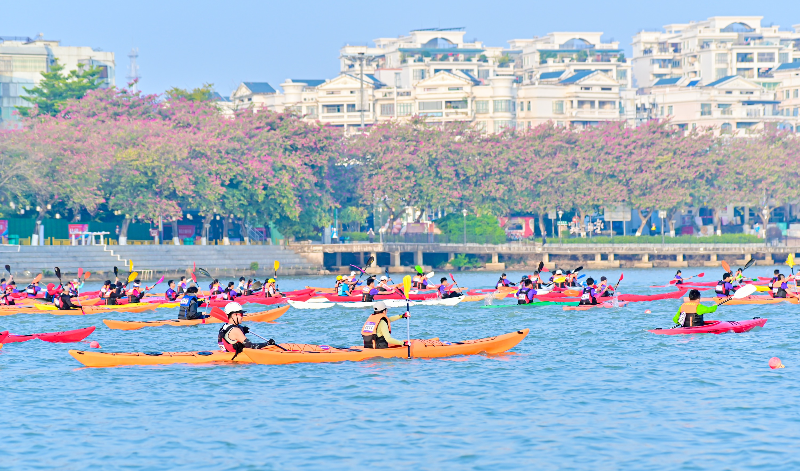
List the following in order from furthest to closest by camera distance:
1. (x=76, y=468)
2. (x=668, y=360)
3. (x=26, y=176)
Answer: (x=26, y=176) → (x=668, y=360) → (x=76, y=468)

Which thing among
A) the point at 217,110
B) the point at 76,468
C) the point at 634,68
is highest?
the point at 634,68

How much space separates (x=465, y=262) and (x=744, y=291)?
43.6 metres

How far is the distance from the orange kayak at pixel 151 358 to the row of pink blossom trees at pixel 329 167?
45.0 meters

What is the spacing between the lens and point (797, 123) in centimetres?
13275

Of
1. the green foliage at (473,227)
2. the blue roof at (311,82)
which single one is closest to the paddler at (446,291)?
the green foliage at (473,227)

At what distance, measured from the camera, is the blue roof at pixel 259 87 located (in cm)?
14850

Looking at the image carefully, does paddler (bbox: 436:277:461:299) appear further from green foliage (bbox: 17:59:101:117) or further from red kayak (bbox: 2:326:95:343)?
green foliage (bbox: 17:59:101:117)

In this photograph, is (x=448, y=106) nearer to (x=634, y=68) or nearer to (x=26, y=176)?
(x=634, y=68)

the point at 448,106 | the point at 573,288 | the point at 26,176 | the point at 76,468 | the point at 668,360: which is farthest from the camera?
the point at 448,106

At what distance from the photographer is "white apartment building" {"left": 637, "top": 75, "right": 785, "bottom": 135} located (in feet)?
419

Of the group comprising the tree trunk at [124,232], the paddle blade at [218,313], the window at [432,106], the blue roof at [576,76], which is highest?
the blue roof at [576,76]

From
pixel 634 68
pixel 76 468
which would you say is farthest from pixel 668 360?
pixel 634 68

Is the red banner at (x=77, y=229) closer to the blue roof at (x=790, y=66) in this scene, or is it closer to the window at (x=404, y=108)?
the window at (x=404, y=108)

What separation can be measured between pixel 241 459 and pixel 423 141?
69.8 meters
